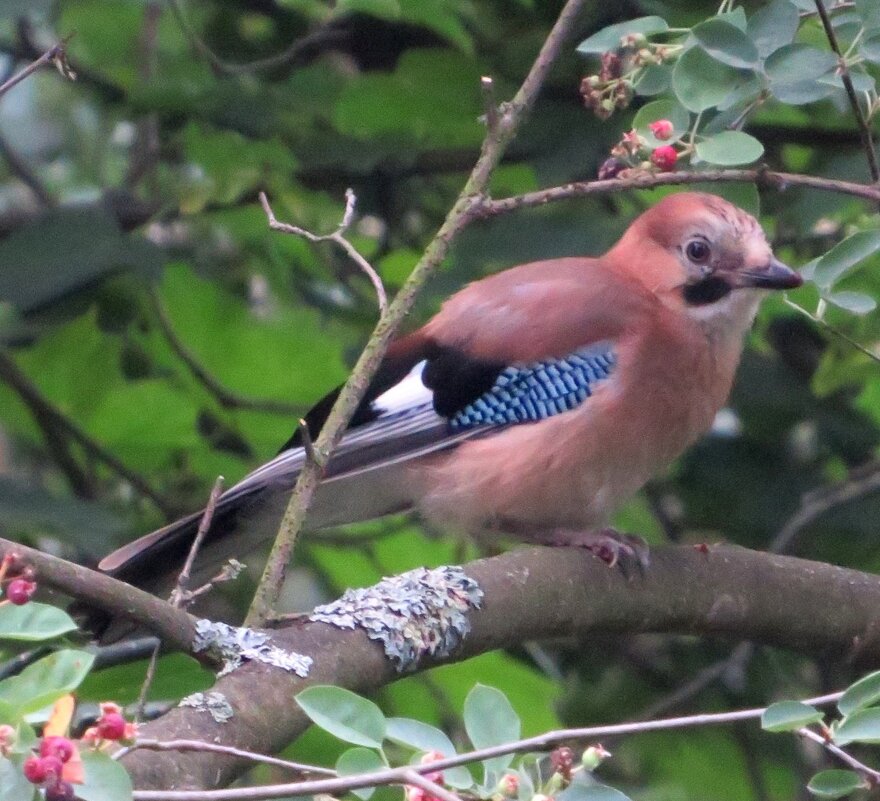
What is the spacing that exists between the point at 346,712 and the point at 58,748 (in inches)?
14.5

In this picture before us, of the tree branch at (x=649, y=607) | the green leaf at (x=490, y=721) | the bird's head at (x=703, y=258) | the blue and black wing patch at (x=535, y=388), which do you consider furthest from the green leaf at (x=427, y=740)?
the bird's head at (x=703, y=258)

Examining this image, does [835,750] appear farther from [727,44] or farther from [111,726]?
[727,44]

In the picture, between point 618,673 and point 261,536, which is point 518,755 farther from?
point 618,673

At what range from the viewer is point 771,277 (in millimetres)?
3145

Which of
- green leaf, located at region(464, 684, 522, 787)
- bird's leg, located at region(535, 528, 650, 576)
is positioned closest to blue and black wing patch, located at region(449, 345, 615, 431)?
bird's leg, located at region(535, 528, 650, 576)

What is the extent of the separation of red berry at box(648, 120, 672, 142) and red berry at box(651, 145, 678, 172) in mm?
16

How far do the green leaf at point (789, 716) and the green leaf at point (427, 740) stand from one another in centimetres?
34

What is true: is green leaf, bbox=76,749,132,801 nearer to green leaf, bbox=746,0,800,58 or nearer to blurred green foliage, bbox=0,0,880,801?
green leaf, bbox=746,0,800,58

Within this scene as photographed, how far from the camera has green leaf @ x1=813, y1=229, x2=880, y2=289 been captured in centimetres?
230

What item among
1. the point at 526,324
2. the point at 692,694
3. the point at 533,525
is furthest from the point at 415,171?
the point at 692,694

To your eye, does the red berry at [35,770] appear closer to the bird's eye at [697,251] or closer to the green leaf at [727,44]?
the green leaf at [727,44]

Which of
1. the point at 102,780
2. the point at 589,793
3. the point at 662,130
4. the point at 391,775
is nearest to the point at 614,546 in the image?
the point at 662,130

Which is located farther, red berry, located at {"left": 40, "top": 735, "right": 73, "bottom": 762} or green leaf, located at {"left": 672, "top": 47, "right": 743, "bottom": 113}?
green leaf, located at {"left": 672, "top": 47, "right": 743, "bottom": 113}

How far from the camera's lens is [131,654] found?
249 cm
